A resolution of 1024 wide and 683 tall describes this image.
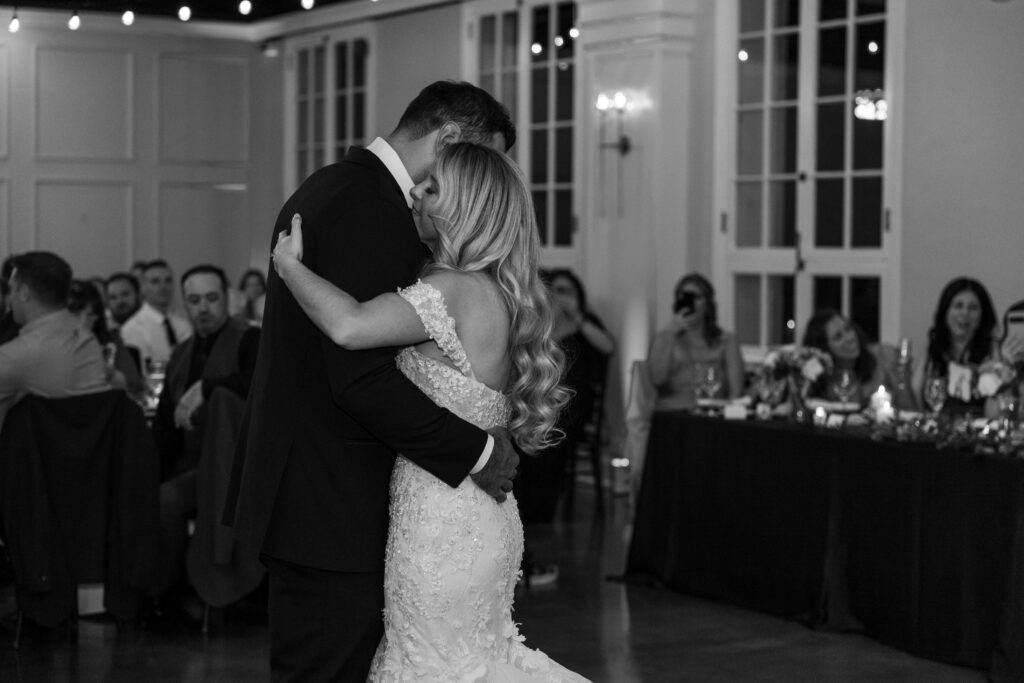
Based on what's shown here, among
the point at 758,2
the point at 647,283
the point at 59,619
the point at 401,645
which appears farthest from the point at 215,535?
the point at 758,2

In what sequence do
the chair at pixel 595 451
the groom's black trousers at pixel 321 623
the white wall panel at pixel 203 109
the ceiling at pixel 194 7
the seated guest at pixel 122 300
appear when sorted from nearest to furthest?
the groom's black trousers at pixel 321 623 → the chair at pixel 595 451 → the seated guest at pixel 122 300 → the ceiling at pixel 194 7 → the white wall panel at pixel 203 109

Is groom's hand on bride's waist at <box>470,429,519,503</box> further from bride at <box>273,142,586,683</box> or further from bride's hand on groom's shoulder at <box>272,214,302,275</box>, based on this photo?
bride's hand on groom's shoulder at <box>272,214,302,275</box>

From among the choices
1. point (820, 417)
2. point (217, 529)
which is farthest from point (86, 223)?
point (820, 417)

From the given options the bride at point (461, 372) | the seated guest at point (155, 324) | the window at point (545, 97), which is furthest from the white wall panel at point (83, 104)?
the bride at point (461, 372)

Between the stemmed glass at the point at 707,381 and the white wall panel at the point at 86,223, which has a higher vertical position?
the white wall panel at the point at 86,223

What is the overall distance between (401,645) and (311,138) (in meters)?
11.5

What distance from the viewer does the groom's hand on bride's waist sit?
3080mm

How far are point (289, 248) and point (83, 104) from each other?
12031 millimetres

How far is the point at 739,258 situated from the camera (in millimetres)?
9711

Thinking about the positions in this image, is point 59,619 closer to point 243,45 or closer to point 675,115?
point 675,115

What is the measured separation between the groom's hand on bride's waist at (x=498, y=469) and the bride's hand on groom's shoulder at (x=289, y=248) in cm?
54

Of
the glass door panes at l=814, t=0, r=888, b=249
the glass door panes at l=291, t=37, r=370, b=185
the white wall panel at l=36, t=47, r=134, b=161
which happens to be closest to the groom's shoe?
the glass door panes at l=814, t=0, r=888, b=249

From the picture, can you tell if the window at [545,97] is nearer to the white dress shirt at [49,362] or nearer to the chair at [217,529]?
the chair at [217,529]

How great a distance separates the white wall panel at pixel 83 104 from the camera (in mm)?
14086
